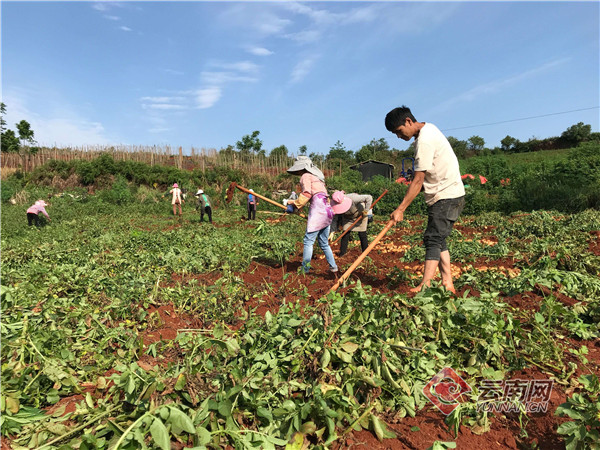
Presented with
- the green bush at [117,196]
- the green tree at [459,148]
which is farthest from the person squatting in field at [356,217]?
the green tree at [459,148]

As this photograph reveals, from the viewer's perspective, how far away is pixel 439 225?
11.8ft

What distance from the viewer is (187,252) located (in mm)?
5938

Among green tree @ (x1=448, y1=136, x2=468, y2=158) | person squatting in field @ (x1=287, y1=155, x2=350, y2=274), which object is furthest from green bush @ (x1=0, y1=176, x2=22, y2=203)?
green tree @ (x1=448, y1=136, x2=468, y2=158)

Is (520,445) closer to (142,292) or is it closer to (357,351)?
(357,351)

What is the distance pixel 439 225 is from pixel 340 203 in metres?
2.67

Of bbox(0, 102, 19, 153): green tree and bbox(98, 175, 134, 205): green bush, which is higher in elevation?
bbox(0, 102, 19, 153): green tree

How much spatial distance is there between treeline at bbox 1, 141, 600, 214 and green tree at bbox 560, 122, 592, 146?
33.0 meters

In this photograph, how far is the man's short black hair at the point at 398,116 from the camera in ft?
11.6

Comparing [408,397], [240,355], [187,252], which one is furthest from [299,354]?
[187,252]

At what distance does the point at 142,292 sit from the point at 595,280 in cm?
441

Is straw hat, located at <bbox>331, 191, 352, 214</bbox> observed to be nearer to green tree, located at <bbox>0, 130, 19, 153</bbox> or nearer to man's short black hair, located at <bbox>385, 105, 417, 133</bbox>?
man's short black hair, located at <bbox>385, 105, 417, 133</bbox>

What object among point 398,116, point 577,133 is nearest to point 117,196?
point 398,116

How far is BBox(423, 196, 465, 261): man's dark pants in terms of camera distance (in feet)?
11.7

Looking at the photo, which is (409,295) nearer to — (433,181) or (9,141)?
(433,181)
